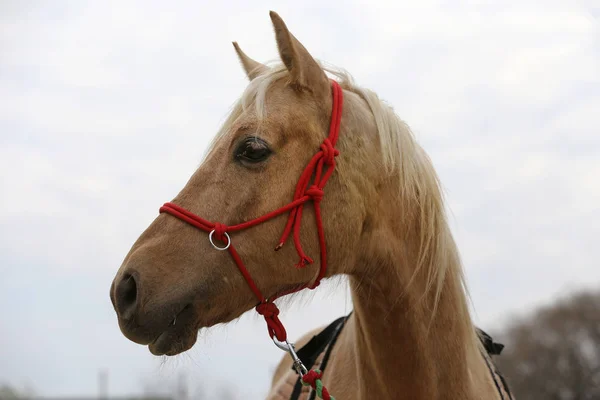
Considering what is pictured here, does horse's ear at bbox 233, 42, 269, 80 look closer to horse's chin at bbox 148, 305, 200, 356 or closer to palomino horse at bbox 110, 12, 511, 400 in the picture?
palomino horse at bbox 110, 12, 511, 400

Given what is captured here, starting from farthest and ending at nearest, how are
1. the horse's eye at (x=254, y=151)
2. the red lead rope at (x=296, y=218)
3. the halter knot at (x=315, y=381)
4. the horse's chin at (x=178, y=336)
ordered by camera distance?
the halter knot at (x=315, y=381) < the horse's eye at (x=254, y=151) < the red lead rope at (x=296, y=218) < the horse's chin at (x=178, y=336)

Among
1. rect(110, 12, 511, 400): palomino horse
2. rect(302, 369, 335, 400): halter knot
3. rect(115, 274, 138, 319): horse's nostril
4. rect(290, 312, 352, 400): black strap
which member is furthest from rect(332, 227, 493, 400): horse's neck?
rect(115, 274, 138, 319): horse's nostril

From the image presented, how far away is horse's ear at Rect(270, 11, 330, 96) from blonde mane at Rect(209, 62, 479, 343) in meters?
0.15

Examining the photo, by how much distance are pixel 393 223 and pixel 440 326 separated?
0.59m

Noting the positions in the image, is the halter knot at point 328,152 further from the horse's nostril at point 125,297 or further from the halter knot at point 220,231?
the horse's nostril at point 125,297

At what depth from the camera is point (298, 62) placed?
2.94 metres

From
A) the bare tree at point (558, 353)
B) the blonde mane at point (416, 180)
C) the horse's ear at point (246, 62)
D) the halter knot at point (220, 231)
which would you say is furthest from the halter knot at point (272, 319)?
the bare tree at point (558, 353)

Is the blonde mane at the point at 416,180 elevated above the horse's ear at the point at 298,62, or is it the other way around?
the horse's ear at the point at 298,62

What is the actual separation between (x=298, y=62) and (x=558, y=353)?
40408 millimetres

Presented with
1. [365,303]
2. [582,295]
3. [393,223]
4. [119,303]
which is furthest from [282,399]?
[582,295]

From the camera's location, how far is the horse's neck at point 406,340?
2955mm

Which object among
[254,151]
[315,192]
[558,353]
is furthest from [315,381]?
[558,353]

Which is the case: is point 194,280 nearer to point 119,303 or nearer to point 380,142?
point 119,303

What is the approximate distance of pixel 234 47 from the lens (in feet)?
12.3
